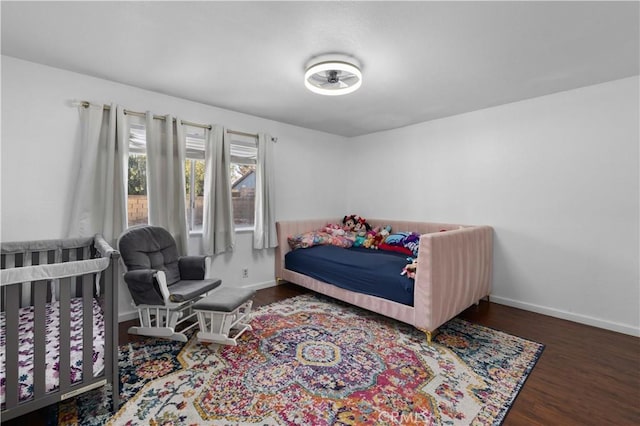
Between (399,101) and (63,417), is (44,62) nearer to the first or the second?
(63,417)

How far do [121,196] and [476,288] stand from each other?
3810 millimetres

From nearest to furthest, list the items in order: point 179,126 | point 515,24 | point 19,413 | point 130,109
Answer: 1. point 19,413
2. point 515,24
3. point 130,109
4. point 179,126

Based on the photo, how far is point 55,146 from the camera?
2562 mm

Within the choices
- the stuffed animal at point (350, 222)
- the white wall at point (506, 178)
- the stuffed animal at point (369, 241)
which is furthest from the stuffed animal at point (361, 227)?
the white wall at point (506, 178)

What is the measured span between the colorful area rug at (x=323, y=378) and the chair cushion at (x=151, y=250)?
0.68 meters

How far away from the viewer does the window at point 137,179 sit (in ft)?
9.91

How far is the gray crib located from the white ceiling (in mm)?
1554

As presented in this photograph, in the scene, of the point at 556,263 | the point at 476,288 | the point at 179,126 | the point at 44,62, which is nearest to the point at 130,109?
the point at 179,126

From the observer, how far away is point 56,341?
5.63 ft

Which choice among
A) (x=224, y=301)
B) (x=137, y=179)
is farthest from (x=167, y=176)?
(x=224, y=301)

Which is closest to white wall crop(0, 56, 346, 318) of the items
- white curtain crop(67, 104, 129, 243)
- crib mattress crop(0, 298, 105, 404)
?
white curtain crop(67, 104, 129, 243)

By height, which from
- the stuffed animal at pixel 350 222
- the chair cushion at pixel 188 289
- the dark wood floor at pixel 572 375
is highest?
the stuffed animal at pixel 350 222

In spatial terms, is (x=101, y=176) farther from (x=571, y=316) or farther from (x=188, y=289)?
(x=571, y=316)

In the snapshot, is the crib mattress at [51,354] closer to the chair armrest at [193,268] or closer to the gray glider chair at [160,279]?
the gray glider chair at [160,279]
